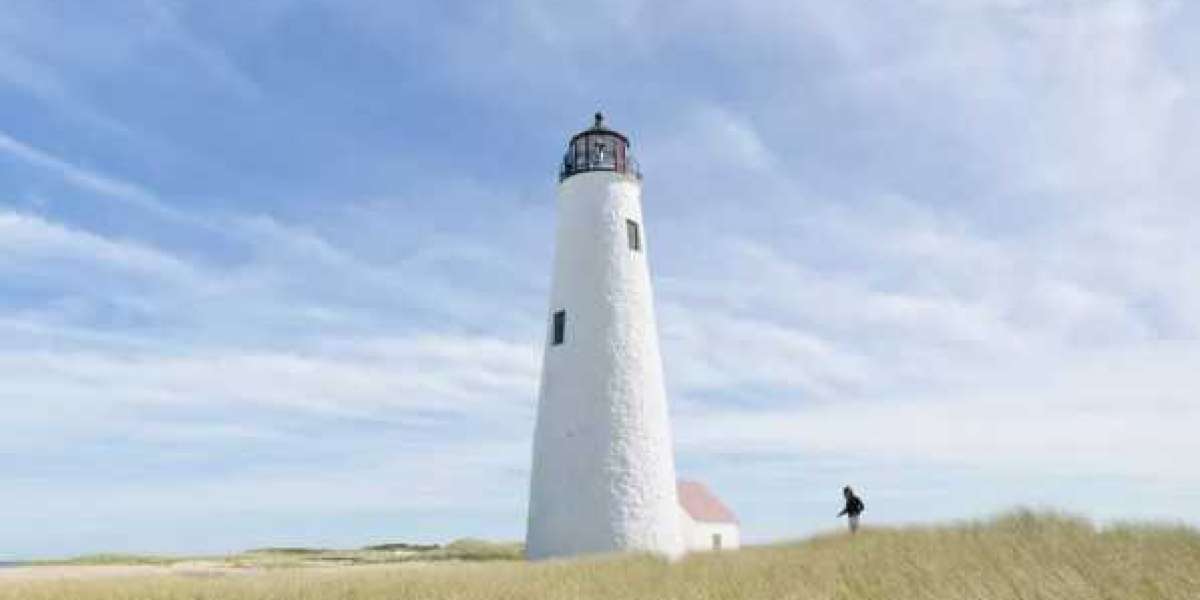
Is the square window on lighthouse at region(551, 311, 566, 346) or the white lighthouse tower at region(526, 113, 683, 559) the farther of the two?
the square window on lighthouse at region(551, 311, 566, 346)

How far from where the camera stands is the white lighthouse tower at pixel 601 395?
72.8ft

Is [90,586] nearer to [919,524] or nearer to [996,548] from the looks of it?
[996,548]

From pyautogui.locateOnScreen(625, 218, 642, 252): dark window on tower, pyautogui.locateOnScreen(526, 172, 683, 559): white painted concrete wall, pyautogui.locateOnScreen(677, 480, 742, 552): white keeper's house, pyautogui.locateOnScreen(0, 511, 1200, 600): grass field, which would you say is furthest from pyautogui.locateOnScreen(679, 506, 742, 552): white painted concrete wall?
pyautogui.locateOnScreen(0, 511, 1200, 600): grass field

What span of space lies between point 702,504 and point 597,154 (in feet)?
55.3

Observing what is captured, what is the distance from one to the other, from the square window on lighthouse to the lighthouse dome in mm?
4018

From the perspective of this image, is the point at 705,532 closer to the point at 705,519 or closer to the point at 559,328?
the point at 705,519

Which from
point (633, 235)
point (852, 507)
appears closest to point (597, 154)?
point (633, 235)

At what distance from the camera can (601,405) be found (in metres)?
22.6

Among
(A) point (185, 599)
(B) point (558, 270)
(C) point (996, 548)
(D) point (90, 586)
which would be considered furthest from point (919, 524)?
(D) point (90, 586)

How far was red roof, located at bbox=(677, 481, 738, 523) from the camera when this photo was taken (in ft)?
114

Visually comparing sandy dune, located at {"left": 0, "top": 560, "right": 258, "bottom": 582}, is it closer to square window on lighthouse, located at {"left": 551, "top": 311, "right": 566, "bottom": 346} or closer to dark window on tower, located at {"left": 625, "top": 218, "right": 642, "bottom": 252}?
square window on lighthouse, located at {"left": 551, "top": 311, "right": 566, "bottom": 346}

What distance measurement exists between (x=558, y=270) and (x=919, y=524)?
36.0ft

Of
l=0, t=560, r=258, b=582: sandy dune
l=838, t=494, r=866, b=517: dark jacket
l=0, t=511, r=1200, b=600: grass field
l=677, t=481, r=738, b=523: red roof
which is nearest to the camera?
l=0, t=511, r=1200, b=600: grass field

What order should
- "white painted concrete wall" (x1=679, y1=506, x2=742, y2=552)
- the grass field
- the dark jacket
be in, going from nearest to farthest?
1. the grass field
2. the dark jacket
3. "white painted concrete wall" (x1=679, y1=506, x2=742, y2=552)
